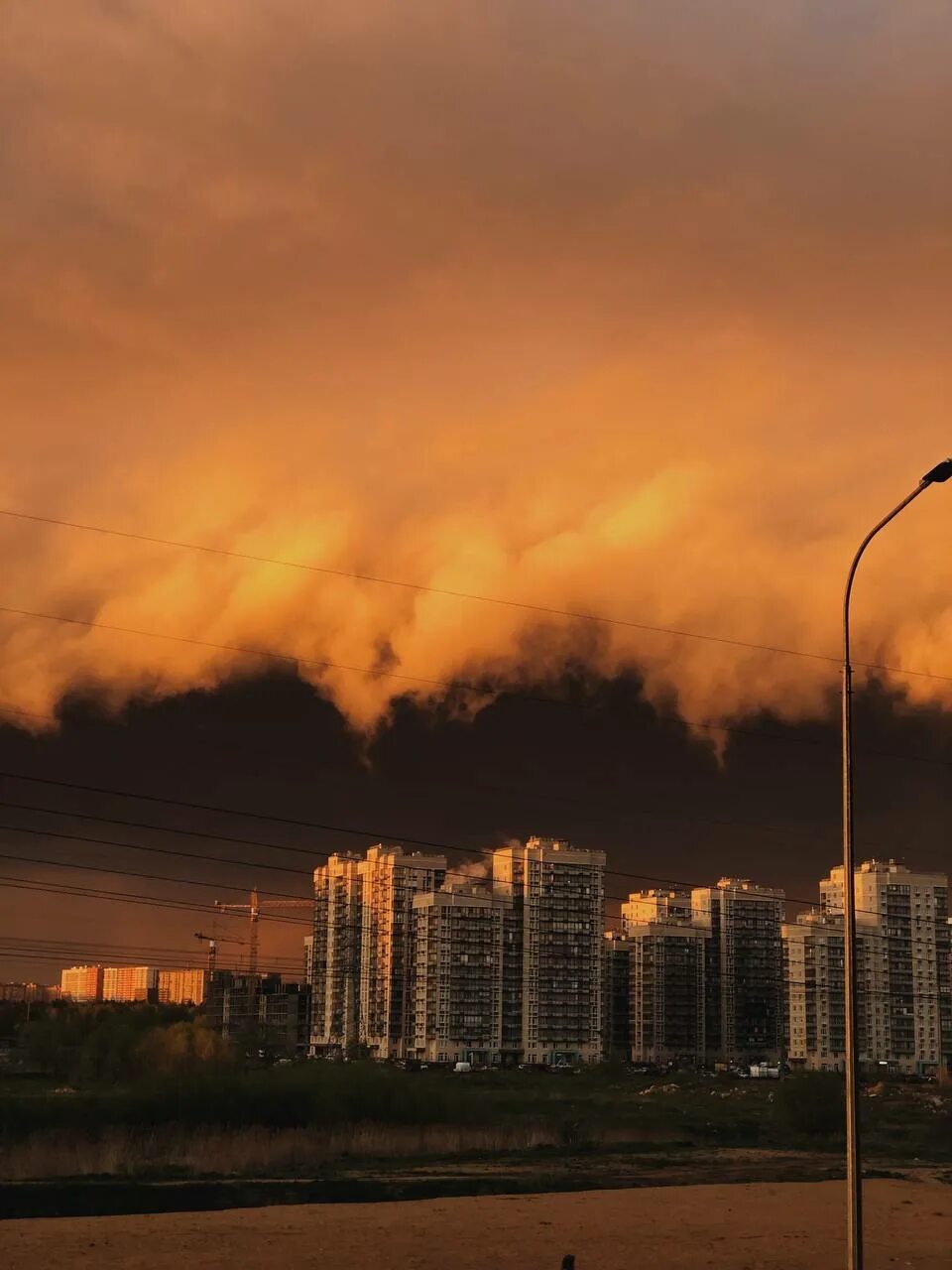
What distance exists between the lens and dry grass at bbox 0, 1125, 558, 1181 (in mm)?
74062

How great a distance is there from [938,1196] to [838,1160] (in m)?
20.9

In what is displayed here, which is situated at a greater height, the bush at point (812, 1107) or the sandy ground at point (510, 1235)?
the sandy ground at point (510, 1235)

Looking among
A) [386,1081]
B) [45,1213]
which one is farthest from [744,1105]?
[45,1213]

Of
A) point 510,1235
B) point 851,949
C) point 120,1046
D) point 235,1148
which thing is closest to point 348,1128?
point 235,1148

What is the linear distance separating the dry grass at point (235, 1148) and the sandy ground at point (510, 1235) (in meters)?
19.8

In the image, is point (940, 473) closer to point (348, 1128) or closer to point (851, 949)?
point (851, 949)

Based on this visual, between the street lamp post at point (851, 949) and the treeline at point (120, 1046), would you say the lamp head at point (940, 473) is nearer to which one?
the street lamp post at point (851, 949)

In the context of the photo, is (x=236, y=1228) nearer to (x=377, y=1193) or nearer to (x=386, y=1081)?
(x=377, y=1193)

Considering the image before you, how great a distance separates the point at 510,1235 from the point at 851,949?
27.3m

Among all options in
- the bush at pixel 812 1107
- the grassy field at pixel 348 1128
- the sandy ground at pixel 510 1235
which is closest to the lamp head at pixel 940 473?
the sandy ground at pixel 510 1235

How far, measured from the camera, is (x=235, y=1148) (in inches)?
3145

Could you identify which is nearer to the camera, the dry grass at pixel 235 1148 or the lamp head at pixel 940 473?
the lamp head at pixel 940 473

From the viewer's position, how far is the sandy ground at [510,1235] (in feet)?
143

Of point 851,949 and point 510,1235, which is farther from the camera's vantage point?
point 510,1235
